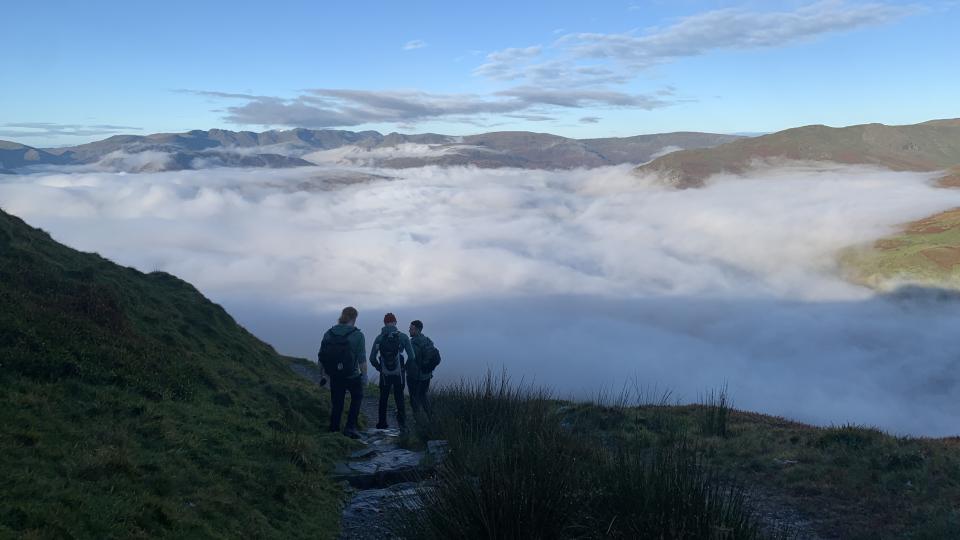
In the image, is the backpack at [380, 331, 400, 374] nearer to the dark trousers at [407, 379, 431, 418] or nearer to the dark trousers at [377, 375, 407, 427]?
the dark trousers at [377, 375, 407, 427]

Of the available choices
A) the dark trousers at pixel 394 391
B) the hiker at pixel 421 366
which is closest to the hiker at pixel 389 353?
the dark trousers at pixel 394 391

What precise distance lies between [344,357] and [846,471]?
29.4ft

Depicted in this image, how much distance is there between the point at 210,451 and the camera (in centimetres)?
954

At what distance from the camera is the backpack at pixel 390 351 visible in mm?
13586

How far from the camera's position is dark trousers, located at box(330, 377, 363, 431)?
1275 centimetres

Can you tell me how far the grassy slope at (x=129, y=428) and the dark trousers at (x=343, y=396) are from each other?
2.09ft

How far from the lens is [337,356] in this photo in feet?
41.0

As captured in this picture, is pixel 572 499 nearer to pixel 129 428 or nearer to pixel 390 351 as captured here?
pixel 129 428

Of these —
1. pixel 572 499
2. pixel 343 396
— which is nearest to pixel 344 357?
pixel 343 396

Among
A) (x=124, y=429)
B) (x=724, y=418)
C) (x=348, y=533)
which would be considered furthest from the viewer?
(x=724, y=418)

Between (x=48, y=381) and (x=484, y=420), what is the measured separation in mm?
6930

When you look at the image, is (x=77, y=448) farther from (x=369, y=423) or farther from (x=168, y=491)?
(x=369, y=423)

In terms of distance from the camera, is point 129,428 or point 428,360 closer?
point 129,428

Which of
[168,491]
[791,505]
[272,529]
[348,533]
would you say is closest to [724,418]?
[791,505]
